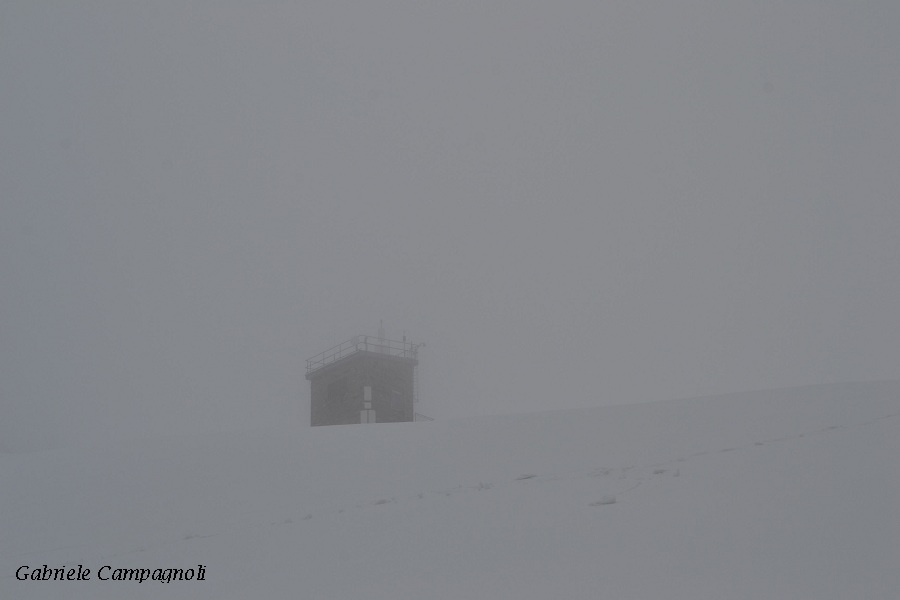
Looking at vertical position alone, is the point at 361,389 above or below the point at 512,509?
above

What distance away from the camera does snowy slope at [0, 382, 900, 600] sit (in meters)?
7.60

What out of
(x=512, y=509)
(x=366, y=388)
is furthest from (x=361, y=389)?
(x=512, y=509)

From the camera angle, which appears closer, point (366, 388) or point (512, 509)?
point (512, 509)

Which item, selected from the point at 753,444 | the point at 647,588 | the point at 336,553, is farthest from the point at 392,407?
the point at 647,588

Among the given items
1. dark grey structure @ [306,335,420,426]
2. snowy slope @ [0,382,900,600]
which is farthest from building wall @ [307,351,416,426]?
snowy slope @ [0,382,900,600]

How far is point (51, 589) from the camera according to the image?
9.55 meters

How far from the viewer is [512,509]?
1075cm

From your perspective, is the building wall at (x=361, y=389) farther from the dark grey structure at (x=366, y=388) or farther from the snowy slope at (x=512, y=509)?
the snowy slope at (x=512, y=509)

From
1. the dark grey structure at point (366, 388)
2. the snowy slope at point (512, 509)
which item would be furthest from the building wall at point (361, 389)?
the snowy slope at point (512, 509)

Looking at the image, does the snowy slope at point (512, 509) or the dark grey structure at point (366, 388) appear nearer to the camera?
the snowy slope at point (512, 509)

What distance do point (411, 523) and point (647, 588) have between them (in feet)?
14.5

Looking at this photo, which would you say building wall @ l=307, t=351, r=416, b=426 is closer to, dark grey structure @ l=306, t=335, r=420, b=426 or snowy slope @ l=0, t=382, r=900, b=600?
dark grey structure @ l=306, t=335, r=420, b=426

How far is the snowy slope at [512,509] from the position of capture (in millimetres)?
7598

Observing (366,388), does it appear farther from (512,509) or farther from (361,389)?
(512,509)
